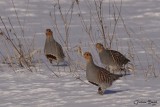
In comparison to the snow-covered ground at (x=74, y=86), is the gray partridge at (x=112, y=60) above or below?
above

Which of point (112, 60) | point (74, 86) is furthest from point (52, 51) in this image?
point (74, 86)

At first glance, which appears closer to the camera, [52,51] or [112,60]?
[112,60]

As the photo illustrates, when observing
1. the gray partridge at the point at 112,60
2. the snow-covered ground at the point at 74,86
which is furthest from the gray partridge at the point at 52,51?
the gray partridge at the point at 112,60

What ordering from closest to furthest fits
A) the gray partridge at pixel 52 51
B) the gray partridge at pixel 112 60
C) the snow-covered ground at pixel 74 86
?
the snow-covered ground at pixel 74 86 < the gray partridge at pixel 112 60 < the gray partridge at pixel 52 51

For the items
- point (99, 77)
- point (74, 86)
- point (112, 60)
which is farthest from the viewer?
point (112, 60)

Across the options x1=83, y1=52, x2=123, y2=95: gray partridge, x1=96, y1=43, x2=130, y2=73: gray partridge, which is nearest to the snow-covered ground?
x1=83, y1=52, x2=123, y2=95: gray partridge

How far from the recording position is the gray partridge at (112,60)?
7.52m

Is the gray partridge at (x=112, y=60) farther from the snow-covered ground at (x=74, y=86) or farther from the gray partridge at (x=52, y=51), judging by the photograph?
the gray partridge at (x=52, y=51)

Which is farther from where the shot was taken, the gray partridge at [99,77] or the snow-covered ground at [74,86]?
the gray partridge at [99,77]

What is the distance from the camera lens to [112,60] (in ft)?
24.7

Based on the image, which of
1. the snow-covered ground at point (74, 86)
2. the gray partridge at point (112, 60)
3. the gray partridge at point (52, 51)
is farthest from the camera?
the gray partridge at point (52, 51)

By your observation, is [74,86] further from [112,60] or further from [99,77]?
[112,60]

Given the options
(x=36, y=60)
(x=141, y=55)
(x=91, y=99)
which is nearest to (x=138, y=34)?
(x=141, y=55)

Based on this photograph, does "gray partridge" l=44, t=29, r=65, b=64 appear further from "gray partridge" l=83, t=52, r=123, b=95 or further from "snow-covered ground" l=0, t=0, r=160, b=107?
"gray partridge" l=83, t=52, r=123, b=95
